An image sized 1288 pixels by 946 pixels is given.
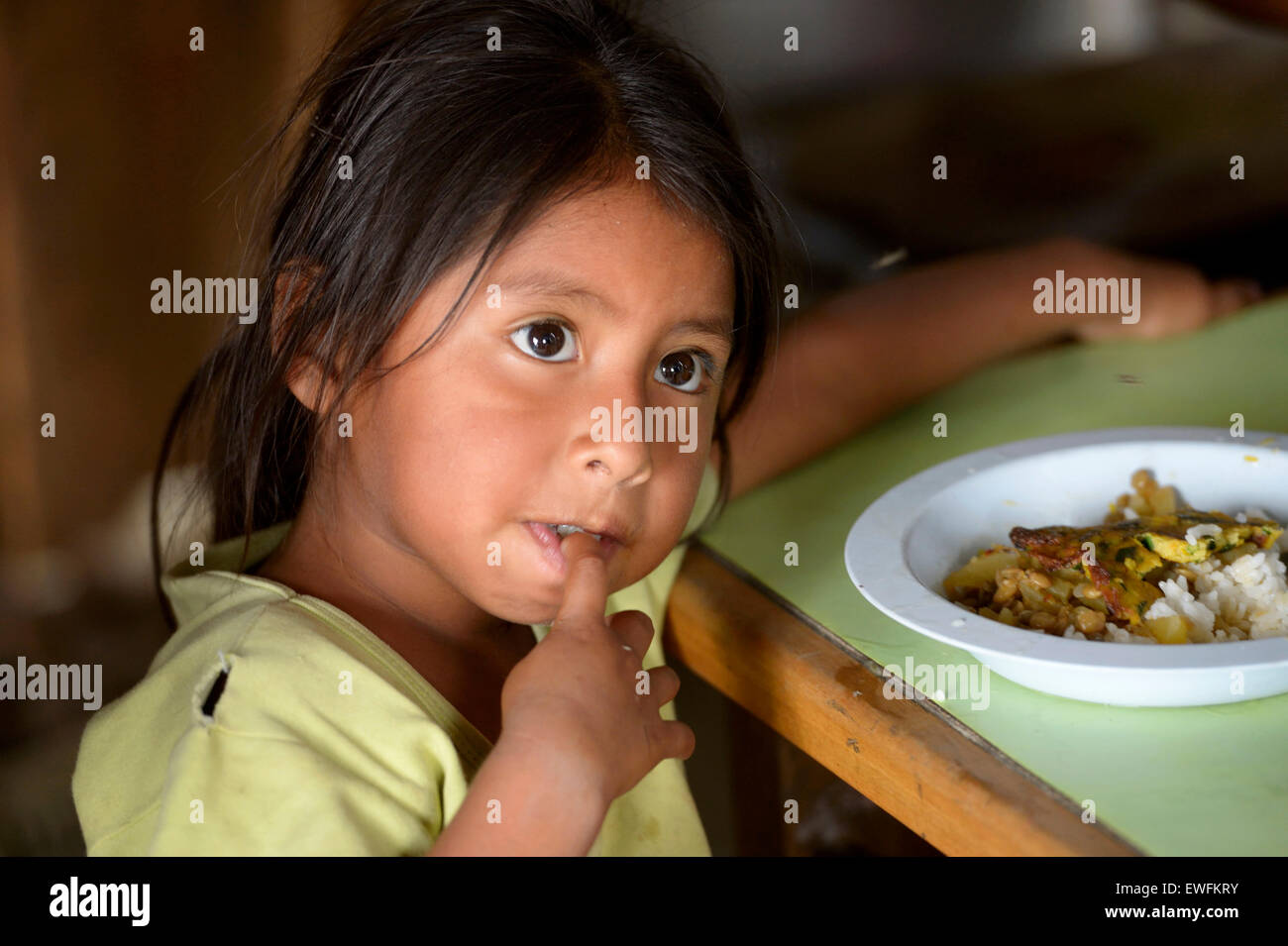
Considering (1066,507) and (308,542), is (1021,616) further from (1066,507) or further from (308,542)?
(308,542)

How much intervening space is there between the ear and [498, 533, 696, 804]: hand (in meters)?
0.26

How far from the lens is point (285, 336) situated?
1.02 meters

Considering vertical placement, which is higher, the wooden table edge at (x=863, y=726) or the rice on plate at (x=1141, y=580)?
the rice on plate at (x=1141, y=580)

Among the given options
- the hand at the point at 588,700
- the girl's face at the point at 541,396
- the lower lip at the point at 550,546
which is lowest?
the hand at the point at 588,700

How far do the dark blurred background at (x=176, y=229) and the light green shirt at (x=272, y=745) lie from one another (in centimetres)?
78

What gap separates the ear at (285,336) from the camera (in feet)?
3.30

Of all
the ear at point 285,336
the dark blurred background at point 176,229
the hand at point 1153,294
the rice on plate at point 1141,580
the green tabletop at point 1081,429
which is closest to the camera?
the green tabletop at point 1081,429

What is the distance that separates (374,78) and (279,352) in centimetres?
23

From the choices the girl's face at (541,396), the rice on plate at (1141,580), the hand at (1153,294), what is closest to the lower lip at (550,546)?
the girl's face at (541,396)

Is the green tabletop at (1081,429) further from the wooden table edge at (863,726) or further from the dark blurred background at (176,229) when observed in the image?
the dark blurred background at (176,229)

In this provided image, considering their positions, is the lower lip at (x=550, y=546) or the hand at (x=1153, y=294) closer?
the lower lip at (x=550, y=546)
